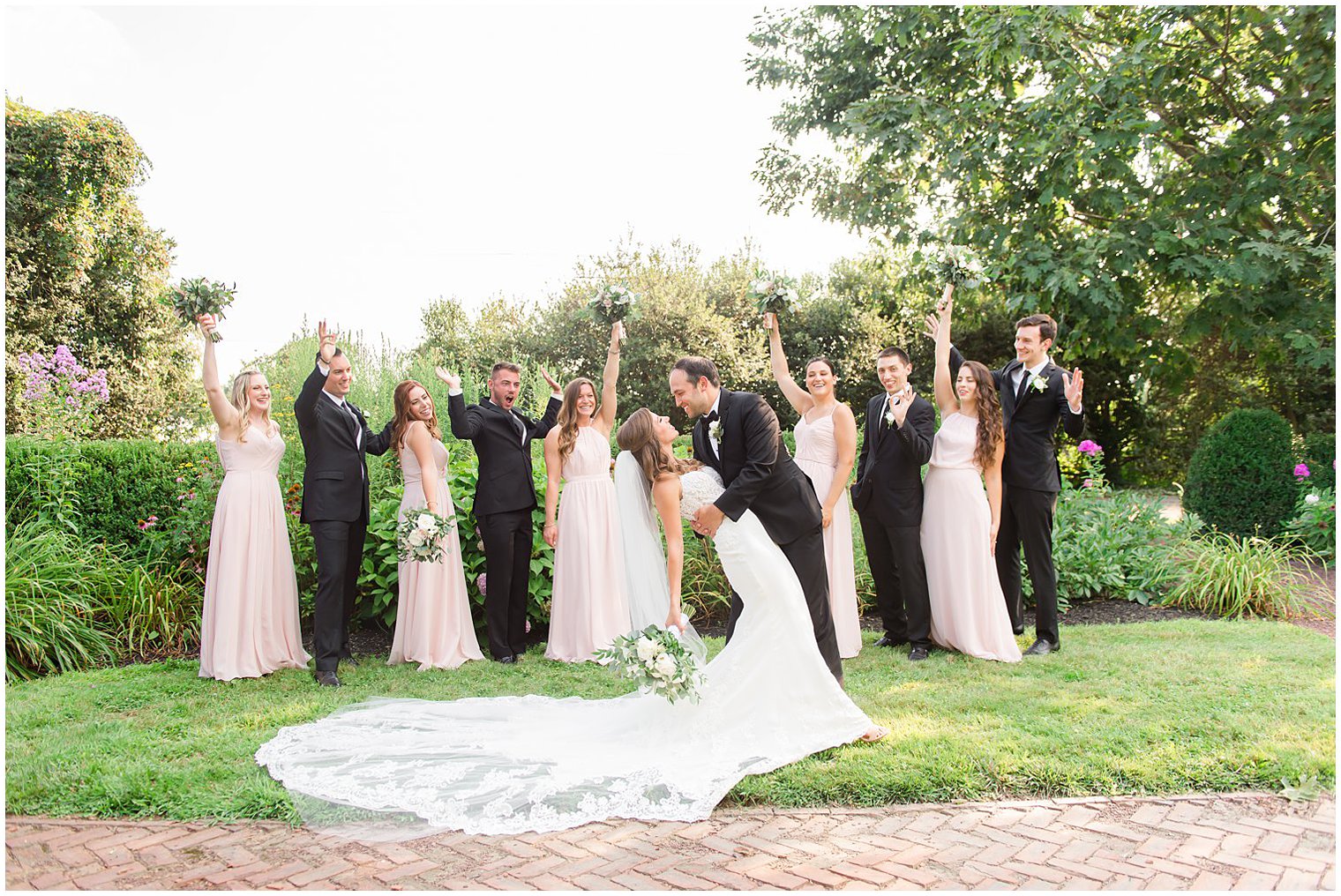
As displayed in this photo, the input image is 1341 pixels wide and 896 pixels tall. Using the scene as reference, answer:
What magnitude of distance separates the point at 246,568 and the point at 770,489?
145 inches

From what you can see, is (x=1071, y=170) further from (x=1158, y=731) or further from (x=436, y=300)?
(x=436, y=300)

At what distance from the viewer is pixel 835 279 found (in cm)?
1895

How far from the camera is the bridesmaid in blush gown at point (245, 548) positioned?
20.0 ft

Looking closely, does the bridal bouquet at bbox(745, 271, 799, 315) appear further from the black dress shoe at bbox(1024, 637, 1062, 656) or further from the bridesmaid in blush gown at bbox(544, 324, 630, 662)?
the black dress shoe at bbox(1024, 637, 1062, 656)

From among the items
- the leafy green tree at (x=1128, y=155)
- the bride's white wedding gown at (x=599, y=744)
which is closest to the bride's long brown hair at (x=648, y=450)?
the bride's white wedding gown at (x=599, y=744)

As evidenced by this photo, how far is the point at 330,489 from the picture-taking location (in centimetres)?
616

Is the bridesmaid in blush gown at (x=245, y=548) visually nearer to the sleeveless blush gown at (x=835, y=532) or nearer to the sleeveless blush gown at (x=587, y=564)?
the sleeveless blush gown at (x=587, y=564)

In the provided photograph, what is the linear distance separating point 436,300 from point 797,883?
20191 mm

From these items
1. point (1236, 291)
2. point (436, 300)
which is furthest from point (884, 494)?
point (436, 300)

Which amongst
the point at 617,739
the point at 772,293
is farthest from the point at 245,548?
the point at 772,293

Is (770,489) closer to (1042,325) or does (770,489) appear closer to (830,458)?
(830,458)

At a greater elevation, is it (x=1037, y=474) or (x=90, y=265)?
(x=90, y=265)

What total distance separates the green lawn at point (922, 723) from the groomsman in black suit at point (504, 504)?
324 mm

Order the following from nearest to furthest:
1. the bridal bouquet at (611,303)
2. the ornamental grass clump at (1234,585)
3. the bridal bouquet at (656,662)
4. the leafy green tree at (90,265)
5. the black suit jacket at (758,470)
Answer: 1. the bridal bouquet at (656,662)
2. the black suit jacket at (758,470)
3. the bridal bouquet at (611,303)
4. the ornamental grass clump at (1234,585)
5. the leafy green tree at (90,265)
